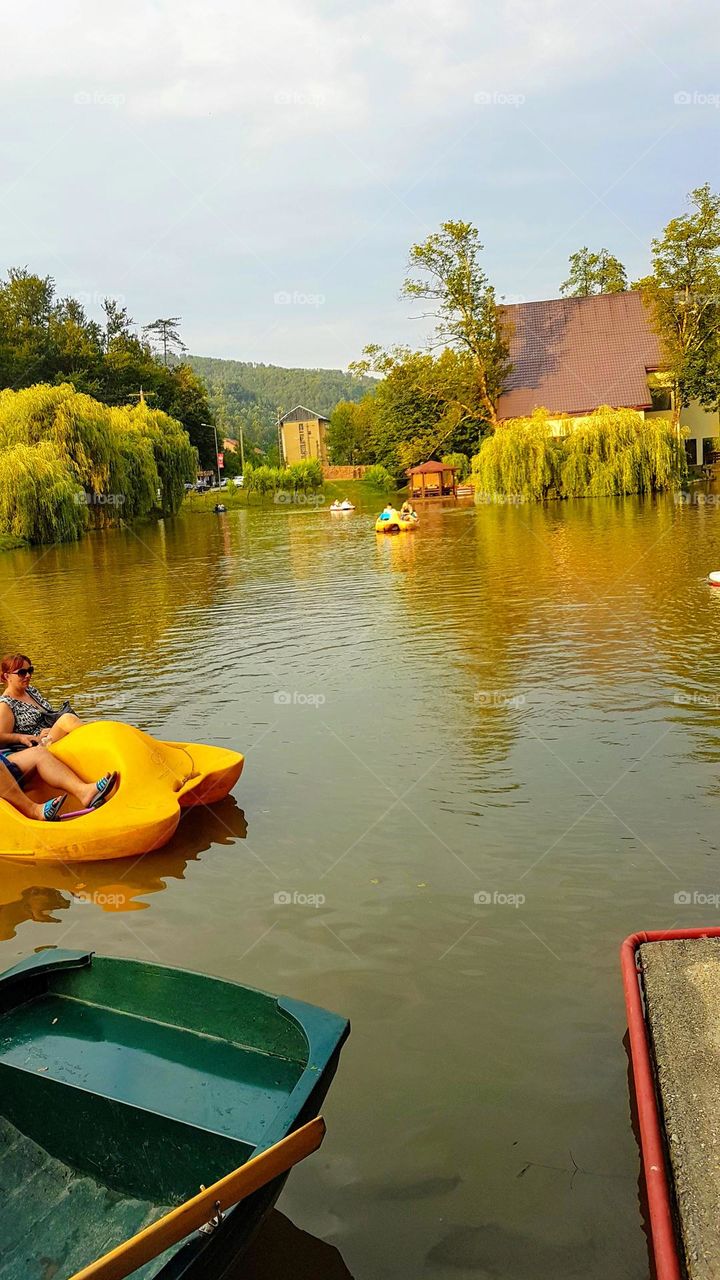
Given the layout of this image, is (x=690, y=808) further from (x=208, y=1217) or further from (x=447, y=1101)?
(x=208, y=1217)

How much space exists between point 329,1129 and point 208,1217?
1266mm

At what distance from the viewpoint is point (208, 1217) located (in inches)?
101

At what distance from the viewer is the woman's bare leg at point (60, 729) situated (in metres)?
6.86

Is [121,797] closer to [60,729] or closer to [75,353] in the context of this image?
[60,729]

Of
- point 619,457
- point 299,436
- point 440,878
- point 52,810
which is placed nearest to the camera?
point 440,878

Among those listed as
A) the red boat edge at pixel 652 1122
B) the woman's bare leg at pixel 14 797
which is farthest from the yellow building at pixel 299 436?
the red boat edge at pixel 652 1122

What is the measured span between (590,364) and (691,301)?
670cm

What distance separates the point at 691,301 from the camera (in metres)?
47.0

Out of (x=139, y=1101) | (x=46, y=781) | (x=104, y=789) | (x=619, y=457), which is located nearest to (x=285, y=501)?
(x=619, y=457)

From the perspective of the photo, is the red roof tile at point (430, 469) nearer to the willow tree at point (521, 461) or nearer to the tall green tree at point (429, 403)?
the tall green tree at point (429, 403)

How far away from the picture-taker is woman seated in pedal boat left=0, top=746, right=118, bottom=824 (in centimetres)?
631

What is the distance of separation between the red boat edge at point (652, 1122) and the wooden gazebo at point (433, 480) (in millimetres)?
47568

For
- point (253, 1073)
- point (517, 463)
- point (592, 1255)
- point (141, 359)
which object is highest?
point (141, 359)

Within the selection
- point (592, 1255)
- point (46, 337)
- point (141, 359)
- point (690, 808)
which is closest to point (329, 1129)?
point (592, 1255)
